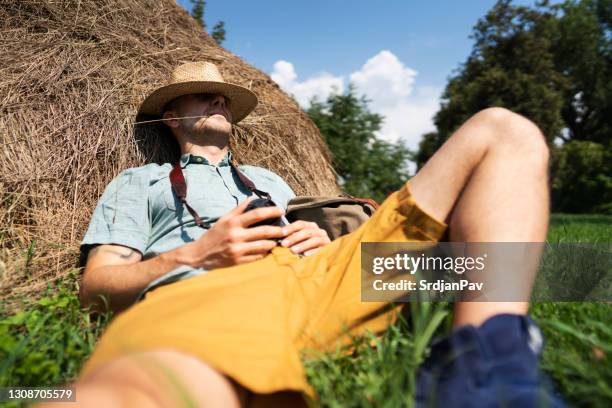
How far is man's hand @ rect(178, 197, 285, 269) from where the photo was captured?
182cm

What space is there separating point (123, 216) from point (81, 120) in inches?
46.2

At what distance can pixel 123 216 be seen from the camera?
7.24ft

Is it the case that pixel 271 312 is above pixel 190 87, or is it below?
below

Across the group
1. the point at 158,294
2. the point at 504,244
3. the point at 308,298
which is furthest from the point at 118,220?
the point at 504,244

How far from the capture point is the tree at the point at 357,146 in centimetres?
618

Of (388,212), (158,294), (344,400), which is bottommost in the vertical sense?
(344,400)

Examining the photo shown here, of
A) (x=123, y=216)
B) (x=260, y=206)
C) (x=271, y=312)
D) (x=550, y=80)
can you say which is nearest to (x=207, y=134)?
(x=123, y=216)

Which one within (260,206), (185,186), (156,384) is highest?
(185,186)

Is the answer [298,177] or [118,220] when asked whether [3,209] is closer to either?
[118,220]

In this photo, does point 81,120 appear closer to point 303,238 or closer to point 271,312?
point 303,238

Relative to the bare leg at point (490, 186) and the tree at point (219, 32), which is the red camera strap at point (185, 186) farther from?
the tree at point (219, 32)

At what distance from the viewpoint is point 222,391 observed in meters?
1.20

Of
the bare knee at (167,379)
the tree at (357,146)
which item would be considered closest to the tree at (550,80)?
the tree at (357,146)

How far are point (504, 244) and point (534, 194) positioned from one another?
0.70ft
